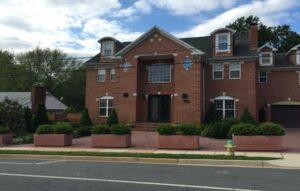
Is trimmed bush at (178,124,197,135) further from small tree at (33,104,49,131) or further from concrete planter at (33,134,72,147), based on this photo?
small tree at (33,104,49,131)

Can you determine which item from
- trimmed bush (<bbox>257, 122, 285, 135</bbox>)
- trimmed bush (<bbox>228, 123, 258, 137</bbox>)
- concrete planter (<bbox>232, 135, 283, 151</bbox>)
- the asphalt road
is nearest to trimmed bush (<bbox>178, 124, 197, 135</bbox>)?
trimmed bush (<bbox>228, 123, 258, 137</bbox>)

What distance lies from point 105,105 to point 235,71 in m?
12.3

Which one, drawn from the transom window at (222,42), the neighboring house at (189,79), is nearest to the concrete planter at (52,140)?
the neighboring house at (189,79)

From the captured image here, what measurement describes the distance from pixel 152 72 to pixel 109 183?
85.7 feet

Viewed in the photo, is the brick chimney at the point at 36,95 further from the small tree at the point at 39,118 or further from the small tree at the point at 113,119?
the small tree at the point at 113,119

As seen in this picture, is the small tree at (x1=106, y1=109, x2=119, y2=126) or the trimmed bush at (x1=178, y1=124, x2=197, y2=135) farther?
the small tree at (x1=106, y1=109, x2=119, y2=126)

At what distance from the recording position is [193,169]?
1378 centimetres

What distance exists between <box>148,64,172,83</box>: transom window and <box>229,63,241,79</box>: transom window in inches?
201

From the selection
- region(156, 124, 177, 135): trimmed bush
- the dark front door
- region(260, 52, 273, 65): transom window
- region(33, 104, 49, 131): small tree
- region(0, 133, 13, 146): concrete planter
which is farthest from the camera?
region(260, 52, 273, 65): transom window

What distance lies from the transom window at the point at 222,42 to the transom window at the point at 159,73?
176 inches

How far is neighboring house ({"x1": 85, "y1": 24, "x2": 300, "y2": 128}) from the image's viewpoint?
33.6 m

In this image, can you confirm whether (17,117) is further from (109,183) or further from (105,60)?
(109,183)

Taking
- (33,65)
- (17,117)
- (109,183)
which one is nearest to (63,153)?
(109,183)

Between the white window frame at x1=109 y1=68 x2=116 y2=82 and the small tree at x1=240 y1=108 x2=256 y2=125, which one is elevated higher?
the white window frame at x1=109 y1=68 x2=116 y2=82
